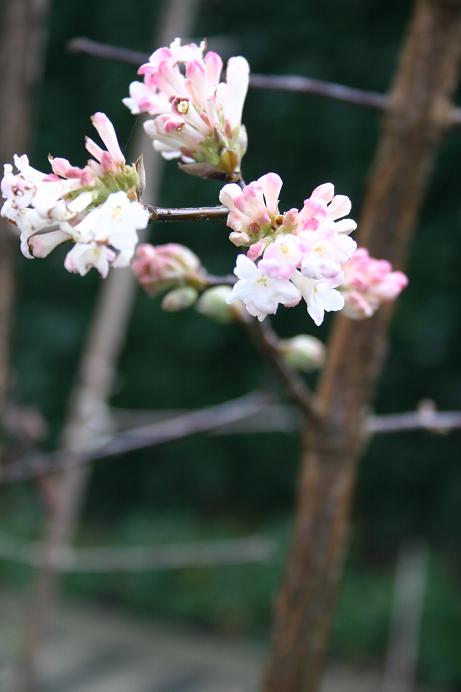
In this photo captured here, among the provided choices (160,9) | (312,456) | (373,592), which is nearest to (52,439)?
(373,592)

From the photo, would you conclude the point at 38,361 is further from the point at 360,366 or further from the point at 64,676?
the point at 360,366

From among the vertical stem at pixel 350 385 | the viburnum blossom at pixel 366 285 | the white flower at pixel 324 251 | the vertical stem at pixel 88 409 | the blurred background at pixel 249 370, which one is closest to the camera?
the white flower at pixel 324 251

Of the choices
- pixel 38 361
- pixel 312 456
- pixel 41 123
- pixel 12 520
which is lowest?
pixel 312 456

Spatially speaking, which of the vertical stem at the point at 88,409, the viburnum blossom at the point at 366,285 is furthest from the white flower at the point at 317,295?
the vertical stem at the point at 88,409

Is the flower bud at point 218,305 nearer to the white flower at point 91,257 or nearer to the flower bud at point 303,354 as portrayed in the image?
the flower bud at point 303,354

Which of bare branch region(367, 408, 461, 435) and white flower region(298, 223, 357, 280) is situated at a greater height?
bare branch region(367, 408, 461, 435)

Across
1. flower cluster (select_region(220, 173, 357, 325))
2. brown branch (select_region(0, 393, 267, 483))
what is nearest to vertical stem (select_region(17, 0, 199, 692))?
brown branch (select_region(0, 393, 267, 483))

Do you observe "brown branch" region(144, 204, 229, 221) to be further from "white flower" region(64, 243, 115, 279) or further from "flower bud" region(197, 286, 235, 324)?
"flower bud" region(197, 286, 235, 324)
